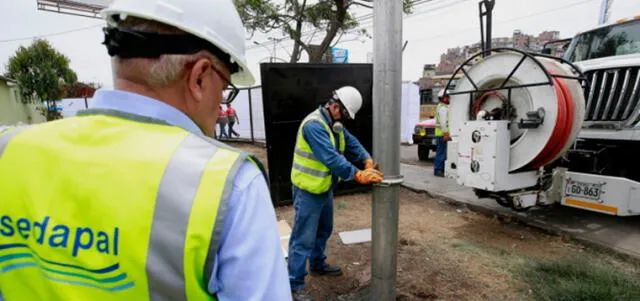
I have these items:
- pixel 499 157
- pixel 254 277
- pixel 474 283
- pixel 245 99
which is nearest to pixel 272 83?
pixel 499 157

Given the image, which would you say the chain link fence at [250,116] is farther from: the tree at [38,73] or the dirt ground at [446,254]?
the tree at [38,73]

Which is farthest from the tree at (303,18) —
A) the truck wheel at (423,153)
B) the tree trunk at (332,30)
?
the truck wheel at (423,153)

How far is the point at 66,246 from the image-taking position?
0.72 metres

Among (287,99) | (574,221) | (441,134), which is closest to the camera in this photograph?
(574,221)

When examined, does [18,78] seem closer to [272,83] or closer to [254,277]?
[272,83]

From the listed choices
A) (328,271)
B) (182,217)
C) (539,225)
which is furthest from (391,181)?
(539,225)

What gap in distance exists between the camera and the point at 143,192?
0.67m

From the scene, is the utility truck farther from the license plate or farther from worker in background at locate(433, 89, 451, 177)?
worker in background at locate(433, 89, 451, 177)

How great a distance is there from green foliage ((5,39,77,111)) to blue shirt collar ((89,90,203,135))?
24.6 m

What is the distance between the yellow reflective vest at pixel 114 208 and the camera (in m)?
0.67

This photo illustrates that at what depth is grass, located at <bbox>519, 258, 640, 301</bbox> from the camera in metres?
2.73

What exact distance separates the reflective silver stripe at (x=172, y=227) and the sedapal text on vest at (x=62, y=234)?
0.08 metres

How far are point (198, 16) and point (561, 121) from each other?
359cm

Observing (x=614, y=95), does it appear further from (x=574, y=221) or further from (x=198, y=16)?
(x=198, y=16)
